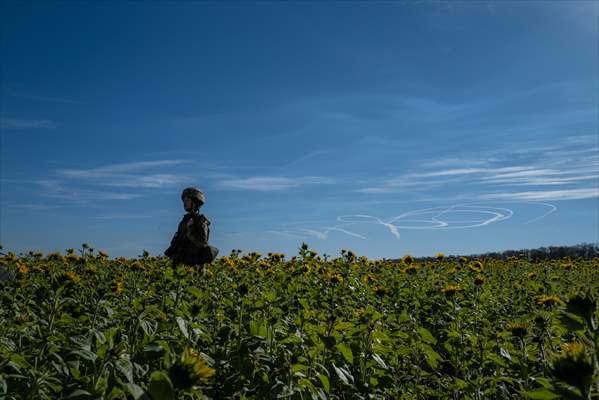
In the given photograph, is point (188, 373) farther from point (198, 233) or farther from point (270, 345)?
point (198, 233)

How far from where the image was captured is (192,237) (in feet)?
23.1

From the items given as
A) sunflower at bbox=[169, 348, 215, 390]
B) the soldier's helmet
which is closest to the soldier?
the soldier's helmet

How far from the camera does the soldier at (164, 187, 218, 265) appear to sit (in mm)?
6996

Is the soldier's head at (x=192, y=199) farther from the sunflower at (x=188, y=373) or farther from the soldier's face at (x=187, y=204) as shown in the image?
the sunflower at (x=188, y=373)

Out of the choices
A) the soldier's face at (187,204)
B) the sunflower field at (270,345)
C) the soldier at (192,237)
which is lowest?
the sunflower field at (270,345)

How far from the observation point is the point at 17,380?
2.86 m

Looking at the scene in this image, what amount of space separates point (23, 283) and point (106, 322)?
348 cm

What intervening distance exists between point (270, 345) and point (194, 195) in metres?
4.10

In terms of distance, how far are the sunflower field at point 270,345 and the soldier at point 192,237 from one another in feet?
2.02

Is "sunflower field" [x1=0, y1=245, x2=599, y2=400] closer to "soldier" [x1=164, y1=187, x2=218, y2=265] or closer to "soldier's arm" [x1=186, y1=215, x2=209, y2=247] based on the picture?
"soldier" [x1=164, y1=187, x2=218, y2=265]

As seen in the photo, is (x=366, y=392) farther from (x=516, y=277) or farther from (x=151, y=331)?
(x=516, y=277)

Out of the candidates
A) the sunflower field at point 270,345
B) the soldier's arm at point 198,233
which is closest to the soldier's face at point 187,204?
the soldier's arm at point 198,233

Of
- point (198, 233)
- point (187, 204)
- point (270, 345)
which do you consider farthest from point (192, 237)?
point (270, 345)

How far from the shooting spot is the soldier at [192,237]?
6996 mm
